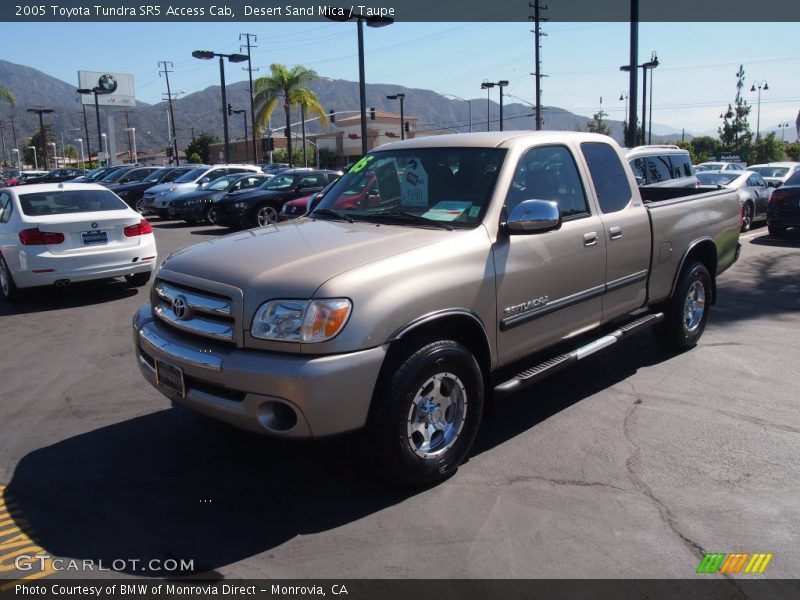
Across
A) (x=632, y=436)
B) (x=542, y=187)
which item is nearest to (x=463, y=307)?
(x=542, y=187)

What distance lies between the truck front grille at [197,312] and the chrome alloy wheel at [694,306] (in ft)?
14.8

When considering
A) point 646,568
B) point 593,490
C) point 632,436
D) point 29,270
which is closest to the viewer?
point 646,568

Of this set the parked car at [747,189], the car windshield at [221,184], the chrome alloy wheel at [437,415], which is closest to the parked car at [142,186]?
the car windshield at [221,184]

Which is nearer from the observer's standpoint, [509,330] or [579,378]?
[509,330]

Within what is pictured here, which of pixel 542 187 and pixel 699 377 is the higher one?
pixel 542 187

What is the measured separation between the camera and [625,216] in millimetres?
5391

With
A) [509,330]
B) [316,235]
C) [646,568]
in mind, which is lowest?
[646,568]

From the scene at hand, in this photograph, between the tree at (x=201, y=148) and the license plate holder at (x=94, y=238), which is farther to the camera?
the tree at (x=201, y=148)

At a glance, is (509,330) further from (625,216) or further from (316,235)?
(625,216)

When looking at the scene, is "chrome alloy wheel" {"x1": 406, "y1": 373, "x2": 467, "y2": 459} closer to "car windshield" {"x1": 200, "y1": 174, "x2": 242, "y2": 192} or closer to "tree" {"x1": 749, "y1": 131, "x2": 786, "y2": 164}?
"car windshield" {"x1": 200, "y1": 174, "x2": 242, "y2": 192}

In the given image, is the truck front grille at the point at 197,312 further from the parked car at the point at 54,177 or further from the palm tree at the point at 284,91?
the palm tree at the point at 284,91

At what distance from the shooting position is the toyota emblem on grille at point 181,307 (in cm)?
385

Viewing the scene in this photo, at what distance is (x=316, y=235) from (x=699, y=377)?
364 centimetres

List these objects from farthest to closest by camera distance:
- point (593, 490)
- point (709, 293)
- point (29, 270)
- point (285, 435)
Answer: point (29, 270), point (709, 293), point (593, 490), point (285, 435)
